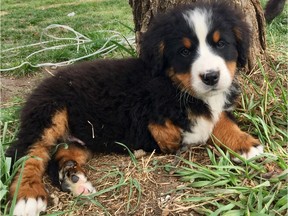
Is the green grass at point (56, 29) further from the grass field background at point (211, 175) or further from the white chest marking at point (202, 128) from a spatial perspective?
the white chest marking at point (202, 128)

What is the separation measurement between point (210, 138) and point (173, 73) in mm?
600

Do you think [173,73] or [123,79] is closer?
[173,73]

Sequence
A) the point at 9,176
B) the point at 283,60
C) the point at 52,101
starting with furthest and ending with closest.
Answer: the point at 283,60 → the point at 52,101 → the point at 9,176

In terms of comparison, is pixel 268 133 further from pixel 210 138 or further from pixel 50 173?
pixel 50 173

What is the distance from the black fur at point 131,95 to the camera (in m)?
3.20

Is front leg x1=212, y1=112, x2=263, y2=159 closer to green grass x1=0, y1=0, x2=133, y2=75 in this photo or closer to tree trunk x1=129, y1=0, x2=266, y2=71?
tree trunk x1=129, y1=0, x2=266, y2=71

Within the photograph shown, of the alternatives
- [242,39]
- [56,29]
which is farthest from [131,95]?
[56,29]

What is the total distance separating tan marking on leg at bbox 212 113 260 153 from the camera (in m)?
3.20

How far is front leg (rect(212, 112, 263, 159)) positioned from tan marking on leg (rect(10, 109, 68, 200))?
1197mm

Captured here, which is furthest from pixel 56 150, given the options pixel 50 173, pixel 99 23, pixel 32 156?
pixel 99 23

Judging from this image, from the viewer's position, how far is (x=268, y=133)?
345 cm

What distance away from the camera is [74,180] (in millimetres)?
3006

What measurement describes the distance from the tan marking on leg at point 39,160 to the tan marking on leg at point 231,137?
47.1 inches

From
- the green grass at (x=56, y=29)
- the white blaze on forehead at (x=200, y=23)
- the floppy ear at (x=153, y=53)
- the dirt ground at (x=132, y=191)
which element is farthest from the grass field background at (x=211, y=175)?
the green grass at (x=56, y=29)
